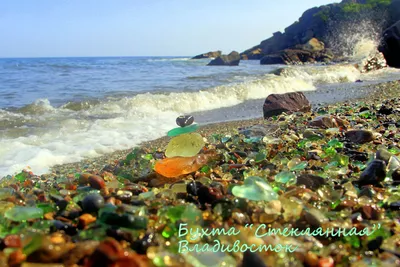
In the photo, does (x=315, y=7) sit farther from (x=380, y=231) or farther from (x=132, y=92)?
(x=380, y=231)

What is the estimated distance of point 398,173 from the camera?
1698 mm

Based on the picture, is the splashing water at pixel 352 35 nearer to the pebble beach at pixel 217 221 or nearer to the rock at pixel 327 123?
the rock at pixel 327 123

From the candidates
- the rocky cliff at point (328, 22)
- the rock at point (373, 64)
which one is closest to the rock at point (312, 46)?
the rocky cliff at point (328, 22)

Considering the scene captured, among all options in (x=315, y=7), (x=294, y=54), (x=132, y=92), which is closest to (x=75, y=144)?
(x=132, y=92)

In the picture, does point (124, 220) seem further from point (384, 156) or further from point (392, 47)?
point (392, 47)

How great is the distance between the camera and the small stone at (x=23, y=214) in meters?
1.14

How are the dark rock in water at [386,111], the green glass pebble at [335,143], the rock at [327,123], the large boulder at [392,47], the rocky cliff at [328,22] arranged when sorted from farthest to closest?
the rocky cliff at [328,22] → the large boulder at [392,47] → the dark rock in water at [386,111] → the rock at [327,123] → the green glass pebble at [335,143]

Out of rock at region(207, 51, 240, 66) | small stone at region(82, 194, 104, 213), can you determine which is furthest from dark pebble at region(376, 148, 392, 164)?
rock at region(207, 51, 240, 66)

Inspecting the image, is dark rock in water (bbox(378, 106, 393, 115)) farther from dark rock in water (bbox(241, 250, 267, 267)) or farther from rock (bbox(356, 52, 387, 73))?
rock (bbox(356, 52, 387, 73))

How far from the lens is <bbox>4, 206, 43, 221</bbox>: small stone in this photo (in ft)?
3.74

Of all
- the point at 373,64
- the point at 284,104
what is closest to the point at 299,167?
the point at 284,104

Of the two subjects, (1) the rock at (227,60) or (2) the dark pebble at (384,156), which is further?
(1) the rock at (227,60)

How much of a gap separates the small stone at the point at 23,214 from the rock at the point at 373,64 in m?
15.7

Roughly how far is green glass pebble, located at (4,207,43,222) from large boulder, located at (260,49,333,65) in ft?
120
